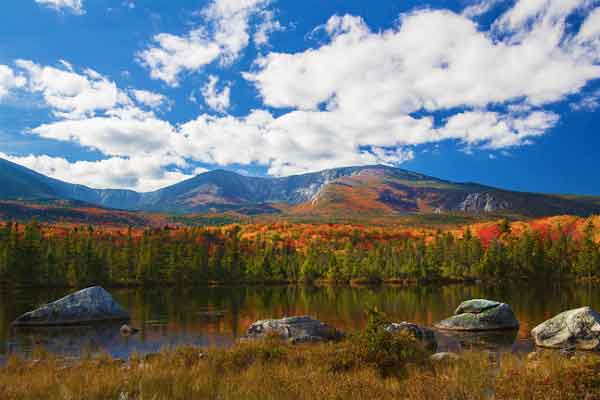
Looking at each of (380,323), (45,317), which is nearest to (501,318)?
(380,323)

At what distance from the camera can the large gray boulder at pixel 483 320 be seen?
38969 mm

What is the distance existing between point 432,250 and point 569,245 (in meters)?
45.7

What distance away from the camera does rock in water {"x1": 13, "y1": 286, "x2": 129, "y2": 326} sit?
41312 millimetres

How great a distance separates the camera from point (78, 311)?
1752 inches

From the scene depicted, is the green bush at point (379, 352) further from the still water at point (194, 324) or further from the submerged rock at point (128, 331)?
the submerged rock at point (128, 331)

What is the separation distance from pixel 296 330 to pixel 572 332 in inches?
762

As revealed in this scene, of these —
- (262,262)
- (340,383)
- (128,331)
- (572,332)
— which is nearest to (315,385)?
(340,383)

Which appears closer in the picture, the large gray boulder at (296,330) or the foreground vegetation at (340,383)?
the foreground vegetation at (340,383)

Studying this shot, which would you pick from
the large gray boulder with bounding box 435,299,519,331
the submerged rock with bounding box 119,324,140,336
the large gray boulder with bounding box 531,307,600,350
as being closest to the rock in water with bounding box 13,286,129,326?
the submerged rock with bounding box 119,324,140,336

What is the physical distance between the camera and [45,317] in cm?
4169

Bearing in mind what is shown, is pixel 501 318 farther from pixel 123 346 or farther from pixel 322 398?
pixel 322 398

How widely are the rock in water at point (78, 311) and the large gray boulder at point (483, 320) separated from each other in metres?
33.5

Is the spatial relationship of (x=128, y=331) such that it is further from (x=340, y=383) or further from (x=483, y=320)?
(x=483, y=320)

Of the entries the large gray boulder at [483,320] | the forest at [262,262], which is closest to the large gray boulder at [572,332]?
the large gray boulder at [483,320]
